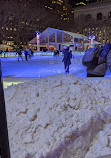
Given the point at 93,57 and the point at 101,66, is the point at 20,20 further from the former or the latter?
the point at 101,66

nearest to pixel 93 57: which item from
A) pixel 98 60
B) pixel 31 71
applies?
pixel 98 60

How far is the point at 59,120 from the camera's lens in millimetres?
2248

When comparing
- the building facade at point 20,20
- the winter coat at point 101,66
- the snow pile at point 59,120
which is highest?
the building facade at point 20,20

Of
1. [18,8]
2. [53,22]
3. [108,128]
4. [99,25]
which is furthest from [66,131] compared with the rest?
[99,25]

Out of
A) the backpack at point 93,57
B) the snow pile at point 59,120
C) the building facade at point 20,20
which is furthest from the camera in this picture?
the building facade at point 20,20

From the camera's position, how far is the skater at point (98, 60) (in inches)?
270

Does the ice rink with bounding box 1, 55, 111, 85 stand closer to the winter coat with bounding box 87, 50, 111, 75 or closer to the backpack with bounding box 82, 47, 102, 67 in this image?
the winter coat with bounding box 87, 50, 111, 75

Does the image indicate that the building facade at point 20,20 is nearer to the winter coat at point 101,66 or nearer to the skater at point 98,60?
the skater at point 98,60

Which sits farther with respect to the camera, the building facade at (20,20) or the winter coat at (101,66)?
the building facade at (20,20)

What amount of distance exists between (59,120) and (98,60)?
5375 millimetres

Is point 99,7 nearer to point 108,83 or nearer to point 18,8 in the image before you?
point 18,8

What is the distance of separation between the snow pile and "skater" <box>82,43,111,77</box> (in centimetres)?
417

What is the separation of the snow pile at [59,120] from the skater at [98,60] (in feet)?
13.7

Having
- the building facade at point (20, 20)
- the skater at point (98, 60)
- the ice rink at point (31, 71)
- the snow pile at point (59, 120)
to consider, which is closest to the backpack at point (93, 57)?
the skater at point (98, 60)
